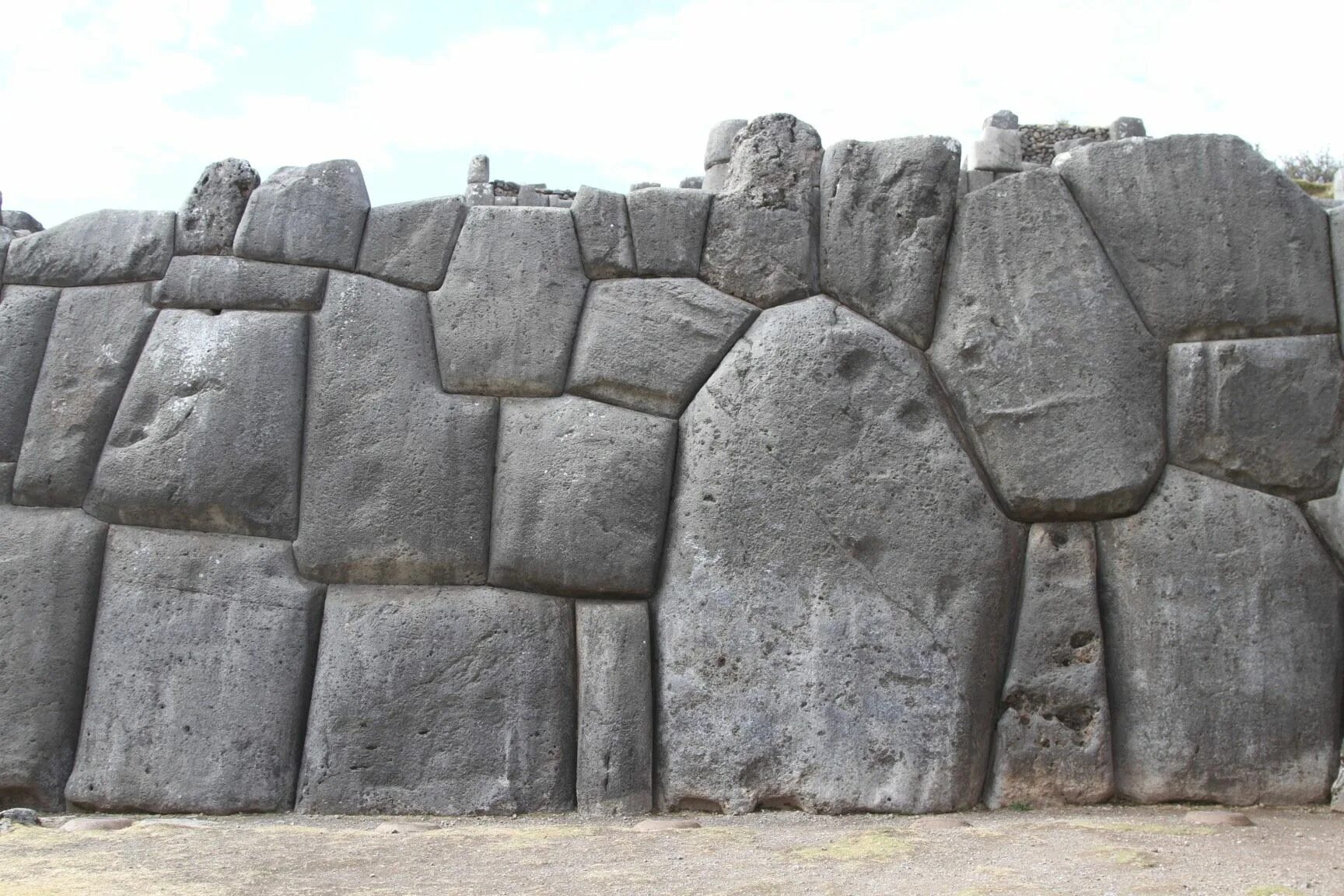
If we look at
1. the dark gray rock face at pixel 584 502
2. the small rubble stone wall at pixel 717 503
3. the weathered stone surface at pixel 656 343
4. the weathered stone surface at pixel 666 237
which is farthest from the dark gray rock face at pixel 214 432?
the weathered stone surface at pixel 666 237

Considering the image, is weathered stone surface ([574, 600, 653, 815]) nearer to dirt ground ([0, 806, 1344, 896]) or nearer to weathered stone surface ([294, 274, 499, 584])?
dirt ground ([0, 806, 1344, 896])

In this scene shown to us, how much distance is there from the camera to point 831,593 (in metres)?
4.50

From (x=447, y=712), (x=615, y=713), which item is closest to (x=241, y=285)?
(x=447, y=712)

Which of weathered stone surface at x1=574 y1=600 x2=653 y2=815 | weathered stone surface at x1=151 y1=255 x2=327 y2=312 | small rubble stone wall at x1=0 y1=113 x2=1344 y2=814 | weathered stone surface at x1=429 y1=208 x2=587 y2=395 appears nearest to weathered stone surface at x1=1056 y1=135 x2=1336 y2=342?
small rubble stone wall at x1=0 y1=113 x2=1344 y2=814

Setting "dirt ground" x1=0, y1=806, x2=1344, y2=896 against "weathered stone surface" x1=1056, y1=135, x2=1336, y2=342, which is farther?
"weathered stone surface" x1=1056, y1=135, x2=1336, y2=342

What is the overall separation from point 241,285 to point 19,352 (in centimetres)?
102

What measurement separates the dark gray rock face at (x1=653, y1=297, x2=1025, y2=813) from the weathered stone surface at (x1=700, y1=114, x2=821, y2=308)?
0.79 ft

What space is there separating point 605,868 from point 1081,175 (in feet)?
10.3

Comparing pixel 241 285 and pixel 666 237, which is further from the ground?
pixel 666 237

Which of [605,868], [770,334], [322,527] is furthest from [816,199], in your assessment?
[605,868]

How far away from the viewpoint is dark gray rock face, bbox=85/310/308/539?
189 inches

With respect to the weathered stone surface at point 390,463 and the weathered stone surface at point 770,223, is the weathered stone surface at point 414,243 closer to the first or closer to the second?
the weathered stone surface at point 390,463

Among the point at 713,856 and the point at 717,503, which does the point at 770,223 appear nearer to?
the point at 717,503

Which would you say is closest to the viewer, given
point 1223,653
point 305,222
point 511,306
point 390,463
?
point 1223,653
